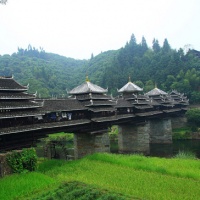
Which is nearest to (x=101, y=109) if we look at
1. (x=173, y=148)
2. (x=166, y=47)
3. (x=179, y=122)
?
(x=173, y=148)

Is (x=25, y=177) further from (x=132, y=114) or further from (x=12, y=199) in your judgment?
(x=132, y=114)

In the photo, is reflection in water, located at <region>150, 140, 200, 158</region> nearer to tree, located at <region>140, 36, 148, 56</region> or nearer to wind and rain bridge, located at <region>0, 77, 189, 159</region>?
wind and rain bridge, located at <region>0, 77, 189, 159</region>

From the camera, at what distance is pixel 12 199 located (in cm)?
1373

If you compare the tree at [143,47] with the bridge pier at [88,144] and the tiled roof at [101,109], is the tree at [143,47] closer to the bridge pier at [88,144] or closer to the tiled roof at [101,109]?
the tiled roof at [101,109]

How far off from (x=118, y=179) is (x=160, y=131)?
1612 inches

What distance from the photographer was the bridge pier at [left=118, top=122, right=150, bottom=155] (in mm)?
45781

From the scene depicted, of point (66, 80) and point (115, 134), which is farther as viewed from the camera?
point (66, 80)

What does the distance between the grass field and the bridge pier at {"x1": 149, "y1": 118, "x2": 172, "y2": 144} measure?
32.4 m

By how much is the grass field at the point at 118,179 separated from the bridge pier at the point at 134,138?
810 inches

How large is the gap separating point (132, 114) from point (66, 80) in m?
90.7

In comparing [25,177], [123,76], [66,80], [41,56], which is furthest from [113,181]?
[41,56]

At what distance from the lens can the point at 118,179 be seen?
18297mm

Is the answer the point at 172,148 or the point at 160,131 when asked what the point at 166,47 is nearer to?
the point at 160,131

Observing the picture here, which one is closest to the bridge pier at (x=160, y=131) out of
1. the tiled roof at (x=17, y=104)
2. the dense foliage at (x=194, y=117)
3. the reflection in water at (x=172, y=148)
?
the reflection in water at (x=172, y=148)
